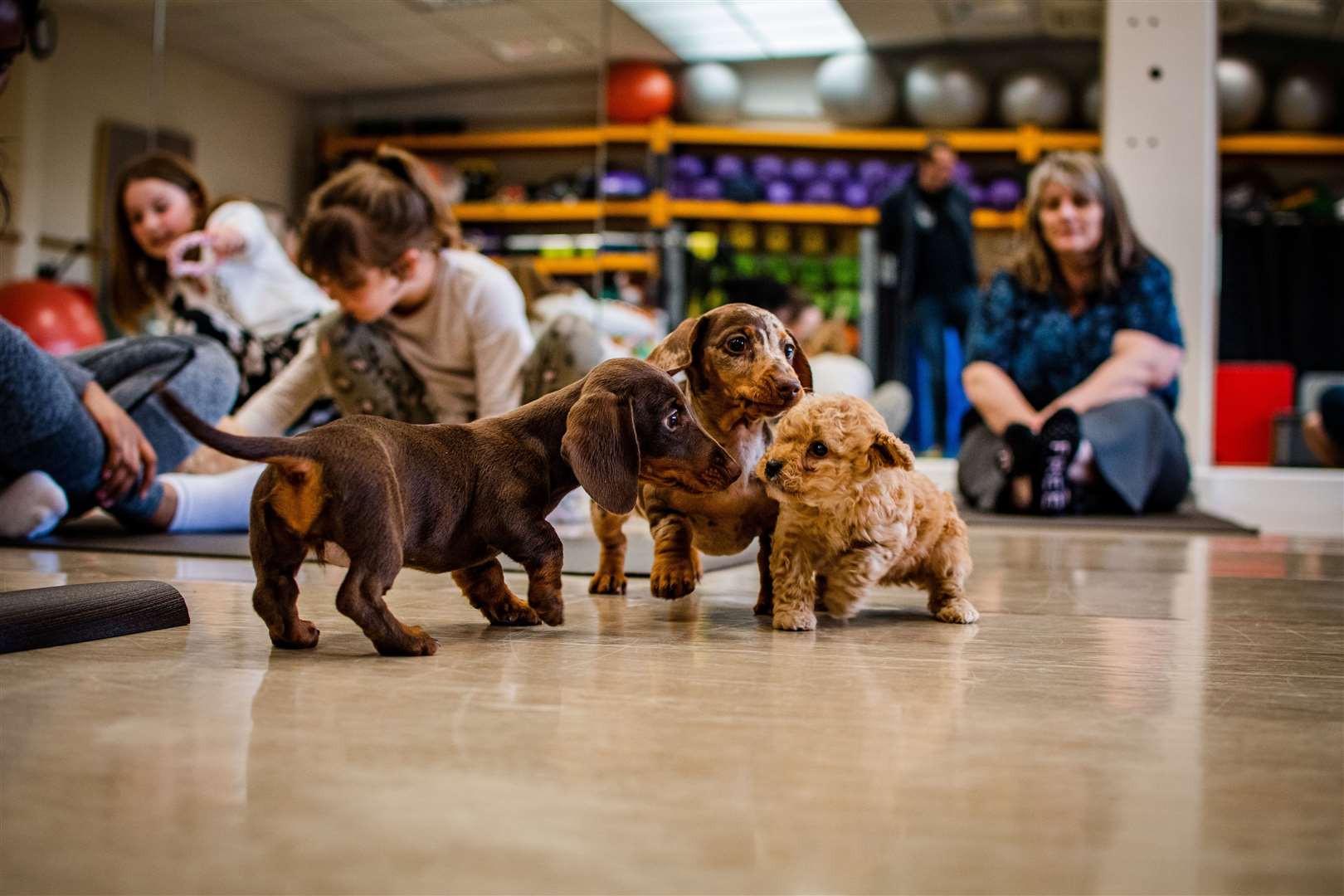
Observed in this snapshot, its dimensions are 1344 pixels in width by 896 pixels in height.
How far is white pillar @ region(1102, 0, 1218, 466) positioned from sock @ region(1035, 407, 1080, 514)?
192 cm

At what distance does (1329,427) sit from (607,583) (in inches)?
185

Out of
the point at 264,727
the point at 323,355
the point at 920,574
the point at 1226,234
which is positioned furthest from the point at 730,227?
the point at 264,727

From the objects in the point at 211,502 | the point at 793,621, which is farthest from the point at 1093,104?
the point at 793,621

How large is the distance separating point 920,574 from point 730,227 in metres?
8.02

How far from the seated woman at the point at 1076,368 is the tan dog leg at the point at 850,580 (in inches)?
93.2

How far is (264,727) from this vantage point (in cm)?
100

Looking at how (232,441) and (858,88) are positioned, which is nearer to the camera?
(232,441)

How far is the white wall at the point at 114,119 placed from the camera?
14.5ft

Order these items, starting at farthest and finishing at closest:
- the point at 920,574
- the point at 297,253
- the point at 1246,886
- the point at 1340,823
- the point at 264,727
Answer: the point at 297,253 → the point at 920,574 → the point at 264,727 → the point at 1340,823 → the point at 1246,886

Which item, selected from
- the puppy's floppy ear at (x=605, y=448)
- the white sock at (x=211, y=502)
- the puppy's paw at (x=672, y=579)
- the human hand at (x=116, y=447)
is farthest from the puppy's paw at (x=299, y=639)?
the white sock at (x=211, y=502)

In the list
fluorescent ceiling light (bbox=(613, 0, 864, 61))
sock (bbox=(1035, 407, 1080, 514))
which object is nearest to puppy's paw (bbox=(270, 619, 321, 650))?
sock (bbox=(1035, 407, 1080, 514))

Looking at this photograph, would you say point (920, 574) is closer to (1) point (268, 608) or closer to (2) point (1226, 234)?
(1) point (268, 608)

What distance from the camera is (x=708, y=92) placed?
9430 millimetres

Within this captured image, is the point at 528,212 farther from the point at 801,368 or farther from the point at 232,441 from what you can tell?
the point at 232,441
